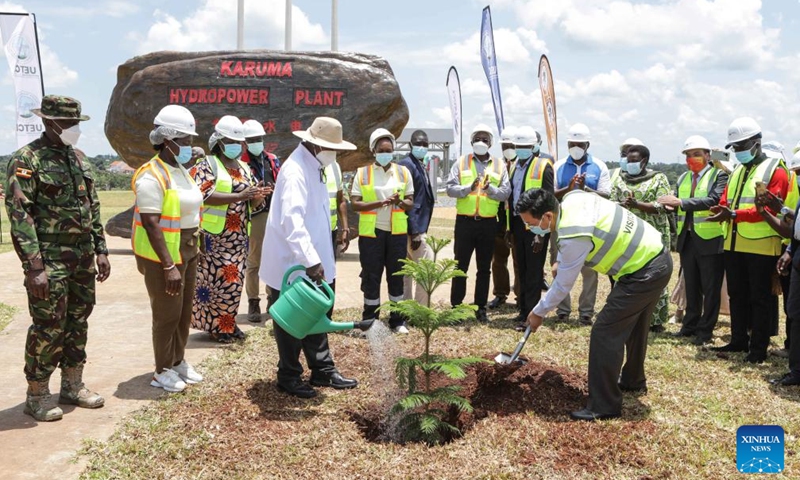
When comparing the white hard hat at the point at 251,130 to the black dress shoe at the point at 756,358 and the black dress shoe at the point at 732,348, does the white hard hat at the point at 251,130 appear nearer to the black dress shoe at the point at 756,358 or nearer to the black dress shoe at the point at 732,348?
the black dress shoe at the point at 732,348

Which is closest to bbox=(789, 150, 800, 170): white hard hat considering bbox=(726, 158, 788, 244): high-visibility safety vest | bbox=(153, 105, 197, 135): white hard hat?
bbox=(726, 158, 788, 244): high-visibility safety vest

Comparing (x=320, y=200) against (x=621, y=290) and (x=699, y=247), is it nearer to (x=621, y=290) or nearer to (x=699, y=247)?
(x=621, y=290)

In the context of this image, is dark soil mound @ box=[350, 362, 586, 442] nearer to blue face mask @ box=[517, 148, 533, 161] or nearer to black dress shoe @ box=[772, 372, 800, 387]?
black dress shoe @ box=[772, 372, 800, 387]

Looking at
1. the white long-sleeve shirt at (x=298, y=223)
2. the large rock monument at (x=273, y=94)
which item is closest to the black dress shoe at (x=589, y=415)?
the white long-sleeve shirt at (x=298, y=223)

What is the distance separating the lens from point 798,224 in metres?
5.73

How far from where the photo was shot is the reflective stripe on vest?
6.31 meters

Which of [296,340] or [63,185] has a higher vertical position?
[63,185]

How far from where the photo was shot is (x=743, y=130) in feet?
21.0

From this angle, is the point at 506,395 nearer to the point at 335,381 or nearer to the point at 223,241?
the point at 335,381

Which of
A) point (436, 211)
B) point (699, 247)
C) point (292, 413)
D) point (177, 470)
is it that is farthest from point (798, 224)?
point (436, 211)

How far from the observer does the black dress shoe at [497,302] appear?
9078 millimetres

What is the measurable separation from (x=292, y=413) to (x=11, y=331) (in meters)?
4.04

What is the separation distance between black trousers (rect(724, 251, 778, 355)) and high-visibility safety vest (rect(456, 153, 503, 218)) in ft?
8.00

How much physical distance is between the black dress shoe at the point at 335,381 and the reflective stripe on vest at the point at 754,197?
3779 millimetres
